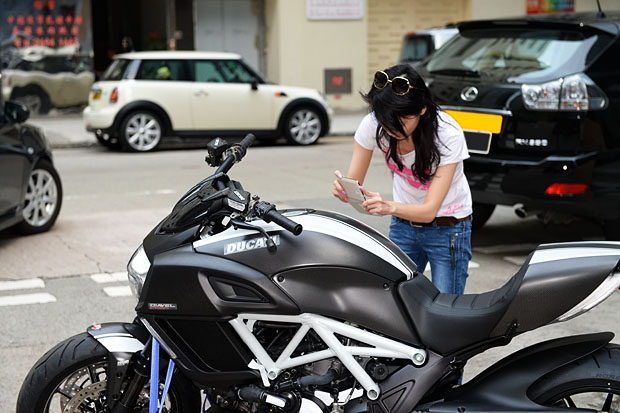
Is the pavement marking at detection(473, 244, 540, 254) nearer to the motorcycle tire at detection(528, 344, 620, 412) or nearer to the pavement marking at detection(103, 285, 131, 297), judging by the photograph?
the pavement marking at detection(103, 285, 131, 297)

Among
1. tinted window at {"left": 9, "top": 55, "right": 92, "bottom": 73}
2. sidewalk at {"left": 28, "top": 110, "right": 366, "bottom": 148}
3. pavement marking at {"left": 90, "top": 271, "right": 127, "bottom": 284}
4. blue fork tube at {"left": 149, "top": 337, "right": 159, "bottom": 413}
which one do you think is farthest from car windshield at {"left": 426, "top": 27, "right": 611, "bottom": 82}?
tinted window at {"left": 9, "top": 55, "right": 92, "bottom": 73}

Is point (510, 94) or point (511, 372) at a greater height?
point (510, 94)

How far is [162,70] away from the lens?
1523cm

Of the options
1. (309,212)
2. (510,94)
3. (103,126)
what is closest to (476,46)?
(510,94)

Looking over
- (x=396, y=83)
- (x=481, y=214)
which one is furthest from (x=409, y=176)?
(x=481, y=214)

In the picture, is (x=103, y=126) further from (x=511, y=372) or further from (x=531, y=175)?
(x=511, y=372)

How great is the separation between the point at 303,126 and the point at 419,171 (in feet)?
39.3

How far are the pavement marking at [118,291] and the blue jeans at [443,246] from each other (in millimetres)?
2728

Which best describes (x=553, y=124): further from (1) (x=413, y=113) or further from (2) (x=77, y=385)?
(2) (x=77, y=385)

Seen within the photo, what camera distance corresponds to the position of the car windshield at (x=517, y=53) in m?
6.97

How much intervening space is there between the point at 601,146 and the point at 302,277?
4153 millimetres

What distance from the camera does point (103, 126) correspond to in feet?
48.8

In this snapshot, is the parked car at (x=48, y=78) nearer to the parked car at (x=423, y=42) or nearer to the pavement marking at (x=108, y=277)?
the parked car at (x=423, y=42)

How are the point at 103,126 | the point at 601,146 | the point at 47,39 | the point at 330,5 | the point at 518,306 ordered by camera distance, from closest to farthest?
1. the point at 518,306
2. the point at 601,146
3. the point at 103,126
4. the point at 47,39
5. the point at 330,5
